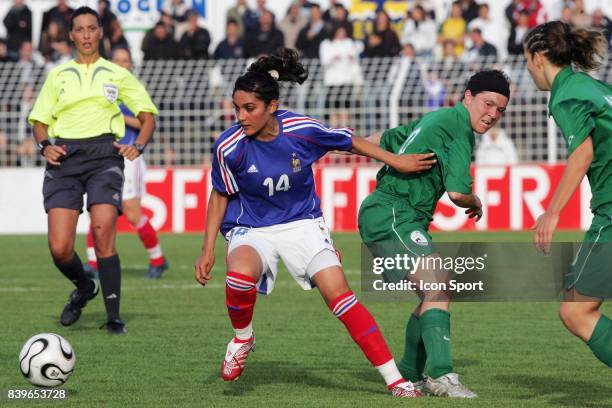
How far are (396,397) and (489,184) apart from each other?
11928mm

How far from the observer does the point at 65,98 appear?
29.0ft

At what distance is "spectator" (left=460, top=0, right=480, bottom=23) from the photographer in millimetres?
20734

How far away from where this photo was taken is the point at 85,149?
8789mm

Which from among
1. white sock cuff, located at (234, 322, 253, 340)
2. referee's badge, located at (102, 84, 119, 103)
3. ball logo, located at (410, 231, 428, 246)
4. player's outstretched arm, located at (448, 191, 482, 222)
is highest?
referee's badge, located at (102, 84, 119, 103)

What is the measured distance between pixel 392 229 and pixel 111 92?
3.13 metres

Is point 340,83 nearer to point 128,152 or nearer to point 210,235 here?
point 128,152

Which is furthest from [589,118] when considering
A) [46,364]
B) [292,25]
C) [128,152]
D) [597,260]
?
[292,25]

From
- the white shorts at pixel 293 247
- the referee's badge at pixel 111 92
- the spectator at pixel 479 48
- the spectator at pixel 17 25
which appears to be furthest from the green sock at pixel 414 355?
the spectator at pixel 17 25

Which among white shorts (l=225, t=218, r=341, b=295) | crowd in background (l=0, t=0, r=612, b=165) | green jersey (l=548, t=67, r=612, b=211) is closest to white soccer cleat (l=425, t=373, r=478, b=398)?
white shorts (l=225, t=218, r=341, b=295)

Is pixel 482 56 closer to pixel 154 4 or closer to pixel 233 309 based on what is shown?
pixel 154 4

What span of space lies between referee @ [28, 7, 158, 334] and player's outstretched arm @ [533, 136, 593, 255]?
414cm

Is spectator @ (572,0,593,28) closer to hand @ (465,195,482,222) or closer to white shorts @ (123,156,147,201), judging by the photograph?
white shorts @ (123,156,147,201)

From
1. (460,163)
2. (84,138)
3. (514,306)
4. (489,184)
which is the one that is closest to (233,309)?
(460,163)

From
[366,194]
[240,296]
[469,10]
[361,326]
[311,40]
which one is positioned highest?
[469,10]
